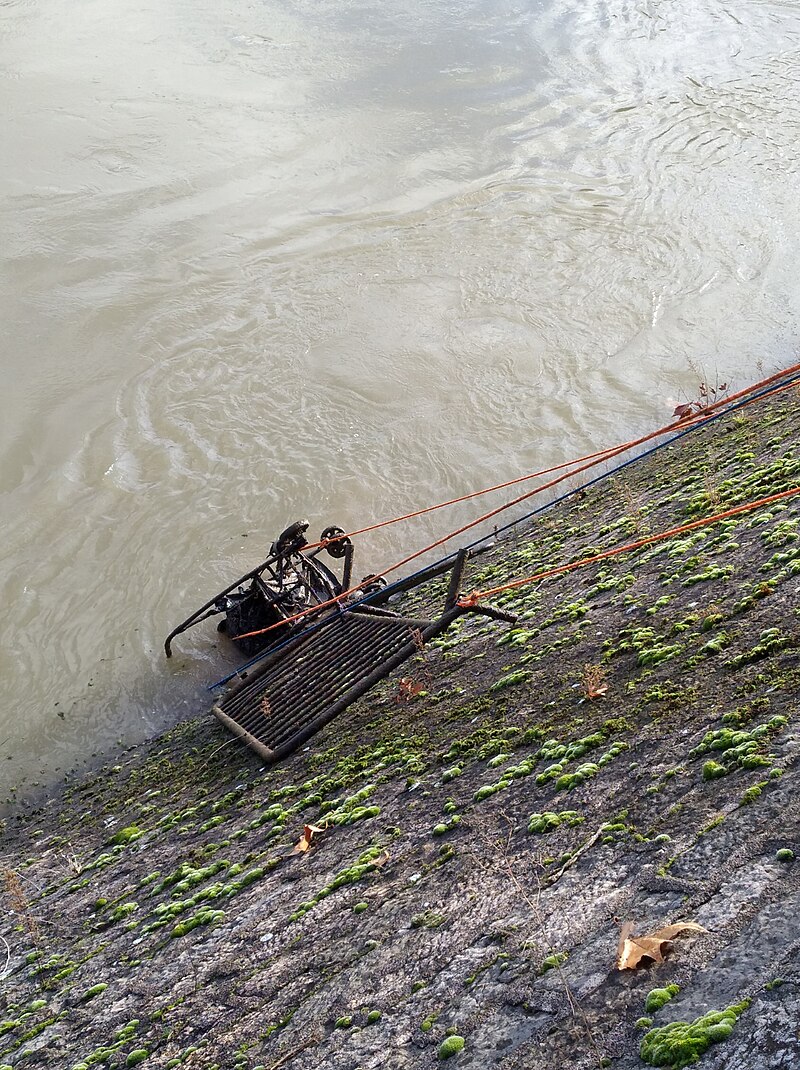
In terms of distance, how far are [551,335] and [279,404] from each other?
5.96 metres

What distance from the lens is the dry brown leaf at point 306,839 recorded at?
6609 mm

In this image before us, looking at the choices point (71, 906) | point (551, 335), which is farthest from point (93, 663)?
point (551, 335)

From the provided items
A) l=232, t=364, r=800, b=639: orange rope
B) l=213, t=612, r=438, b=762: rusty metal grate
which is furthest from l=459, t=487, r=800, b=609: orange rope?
l=232, t=364, r=800, b=639: orange rope

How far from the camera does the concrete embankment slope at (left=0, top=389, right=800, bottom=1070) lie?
3.99 meters

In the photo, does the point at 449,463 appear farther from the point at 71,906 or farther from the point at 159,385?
the point at 71,906

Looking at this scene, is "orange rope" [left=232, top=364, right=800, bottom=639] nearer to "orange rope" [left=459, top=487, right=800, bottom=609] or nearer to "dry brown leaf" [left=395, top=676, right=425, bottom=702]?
"orange rope" [left=459, top=487, right=800, bottom=609]

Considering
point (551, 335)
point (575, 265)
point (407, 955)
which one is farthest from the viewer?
point (575, 265)

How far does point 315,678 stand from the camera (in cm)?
914

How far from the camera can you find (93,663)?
1312 cm

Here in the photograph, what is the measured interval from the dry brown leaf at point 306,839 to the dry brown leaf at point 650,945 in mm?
3040

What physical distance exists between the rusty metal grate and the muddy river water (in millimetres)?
2817

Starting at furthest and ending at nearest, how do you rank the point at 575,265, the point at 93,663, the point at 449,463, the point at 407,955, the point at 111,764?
the point at 575,265 → the point at 449,463 → the point at 93,663 → the point at 111,764 → the point at 407,955

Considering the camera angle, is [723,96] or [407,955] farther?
[723,96]

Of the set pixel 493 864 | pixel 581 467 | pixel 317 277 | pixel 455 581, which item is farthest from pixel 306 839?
pixel 317 277
